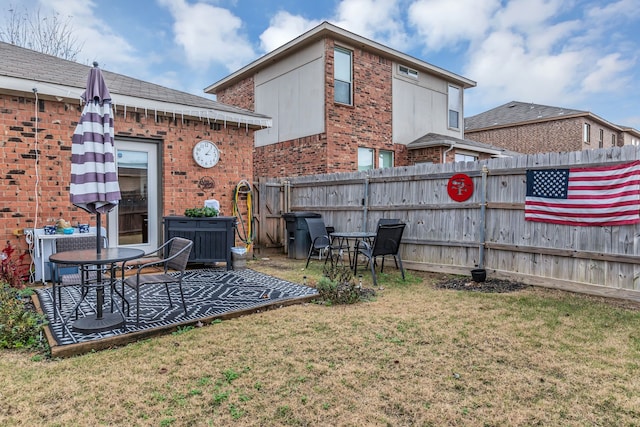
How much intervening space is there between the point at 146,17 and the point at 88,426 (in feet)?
45.8

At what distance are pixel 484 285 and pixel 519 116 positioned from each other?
21919mm

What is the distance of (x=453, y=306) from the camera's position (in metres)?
4.77

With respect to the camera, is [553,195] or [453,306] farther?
[553,195]

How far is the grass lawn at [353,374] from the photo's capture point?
232cm

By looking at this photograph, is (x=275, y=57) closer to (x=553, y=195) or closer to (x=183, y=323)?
(x=553, y=195)

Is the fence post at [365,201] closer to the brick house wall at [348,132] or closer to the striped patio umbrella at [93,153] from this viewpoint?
the brick house wall at [348,132]

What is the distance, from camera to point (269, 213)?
1016 centimetres

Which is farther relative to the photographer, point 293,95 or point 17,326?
point 293,95

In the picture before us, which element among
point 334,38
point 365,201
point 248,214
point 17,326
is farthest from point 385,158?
point 17,326

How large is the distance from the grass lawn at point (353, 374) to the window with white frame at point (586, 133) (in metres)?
22.1

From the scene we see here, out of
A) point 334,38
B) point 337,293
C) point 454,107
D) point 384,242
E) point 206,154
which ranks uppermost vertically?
point 334,38

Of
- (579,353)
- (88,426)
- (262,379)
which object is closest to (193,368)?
(262,379)

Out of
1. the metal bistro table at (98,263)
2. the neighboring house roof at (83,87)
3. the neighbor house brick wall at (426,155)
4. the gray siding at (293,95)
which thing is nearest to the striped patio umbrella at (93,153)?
the metal bistro table at (98,263)

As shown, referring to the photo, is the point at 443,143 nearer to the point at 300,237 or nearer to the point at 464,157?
the point at 464,157
